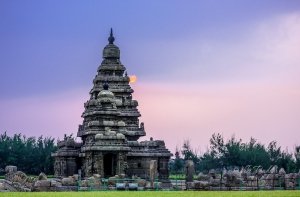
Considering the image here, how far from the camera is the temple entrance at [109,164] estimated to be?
61.9 metres

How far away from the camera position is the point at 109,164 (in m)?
64.4

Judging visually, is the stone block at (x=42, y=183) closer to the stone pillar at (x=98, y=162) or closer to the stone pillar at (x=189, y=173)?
the stone pillar at (x=189, y=173)

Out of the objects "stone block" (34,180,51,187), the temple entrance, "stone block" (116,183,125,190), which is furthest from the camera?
the temple entrance

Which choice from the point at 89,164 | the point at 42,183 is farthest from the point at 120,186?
the point at 89,164

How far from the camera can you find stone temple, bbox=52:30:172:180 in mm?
60125

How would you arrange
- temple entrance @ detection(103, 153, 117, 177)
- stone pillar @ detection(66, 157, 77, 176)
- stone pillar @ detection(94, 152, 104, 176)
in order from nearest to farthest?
1. stone pillar @ detection(94, 152, 104, 176)
2. temple entrance @ detection(103, 153, 117, 177)
3. stone pillar @ detection(66, 157, 77, 176)

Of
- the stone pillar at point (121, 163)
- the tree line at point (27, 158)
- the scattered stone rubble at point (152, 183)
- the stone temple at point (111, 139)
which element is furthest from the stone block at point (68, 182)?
the tree line at point (27, 158)

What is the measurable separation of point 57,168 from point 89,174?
6.05m

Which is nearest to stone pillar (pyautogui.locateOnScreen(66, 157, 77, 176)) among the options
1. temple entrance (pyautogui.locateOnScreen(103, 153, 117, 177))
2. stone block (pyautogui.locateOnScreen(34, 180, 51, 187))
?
temple entrance (pyautogui.locateOnScreen(103, 153, 117, 177))

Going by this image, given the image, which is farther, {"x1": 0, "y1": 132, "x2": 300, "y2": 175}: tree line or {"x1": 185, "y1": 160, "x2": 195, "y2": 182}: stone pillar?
{"x1": 0, "y1": 132, "x2": 300, "y2": 175}: tree line

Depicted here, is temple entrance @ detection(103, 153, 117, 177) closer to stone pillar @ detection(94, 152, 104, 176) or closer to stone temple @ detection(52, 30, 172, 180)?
stone temple @ detection(52, 30, 172, 180)

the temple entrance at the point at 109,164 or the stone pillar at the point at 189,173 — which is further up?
the temple entrance at the point at 109,164

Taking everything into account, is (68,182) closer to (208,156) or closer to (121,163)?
(121,163)

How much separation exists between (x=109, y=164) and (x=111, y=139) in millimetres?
4962
